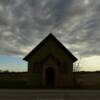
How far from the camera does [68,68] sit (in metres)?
40.3

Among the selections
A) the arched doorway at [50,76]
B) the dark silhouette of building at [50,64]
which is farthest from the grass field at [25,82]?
the arched doorway at [50,76]

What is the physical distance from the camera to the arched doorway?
40031 millimetres

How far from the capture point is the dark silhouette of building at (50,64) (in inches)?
1566

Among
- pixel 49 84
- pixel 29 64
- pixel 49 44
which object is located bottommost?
pixel 49 84

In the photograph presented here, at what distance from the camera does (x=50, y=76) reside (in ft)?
135

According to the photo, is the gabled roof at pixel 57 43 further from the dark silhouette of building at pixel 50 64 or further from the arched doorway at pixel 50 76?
the arched doorway at pixel 50 76

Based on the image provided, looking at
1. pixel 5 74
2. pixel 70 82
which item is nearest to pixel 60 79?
pixel 70 82

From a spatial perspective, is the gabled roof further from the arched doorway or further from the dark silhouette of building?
Result: the arched doorway

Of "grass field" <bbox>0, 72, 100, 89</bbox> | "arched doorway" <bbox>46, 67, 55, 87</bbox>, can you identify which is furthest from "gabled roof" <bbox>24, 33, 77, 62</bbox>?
"grass field" <bbox>0, 72, 100, 89</bbox>

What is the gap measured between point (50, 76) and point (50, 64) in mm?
2065

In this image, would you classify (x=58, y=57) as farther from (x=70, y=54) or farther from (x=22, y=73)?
(x=22, y=73)

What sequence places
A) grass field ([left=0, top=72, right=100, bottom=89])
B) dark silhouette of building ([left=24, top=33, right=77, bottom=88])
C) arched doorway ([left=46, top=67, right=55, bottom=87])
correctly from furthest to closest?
1. arched doorway ([left=46, top=67, right=55, bottom=87])
2. dark silhouette of building ([left=24, top=33, right=77, bottom=88])
3. grass field ([left=0, top=72, right=100, bottom=89])

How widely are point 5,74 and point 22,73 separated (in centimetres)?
484

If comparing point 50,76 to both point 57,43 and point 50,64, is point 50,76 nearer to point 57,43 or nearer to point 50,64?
point 50,64
